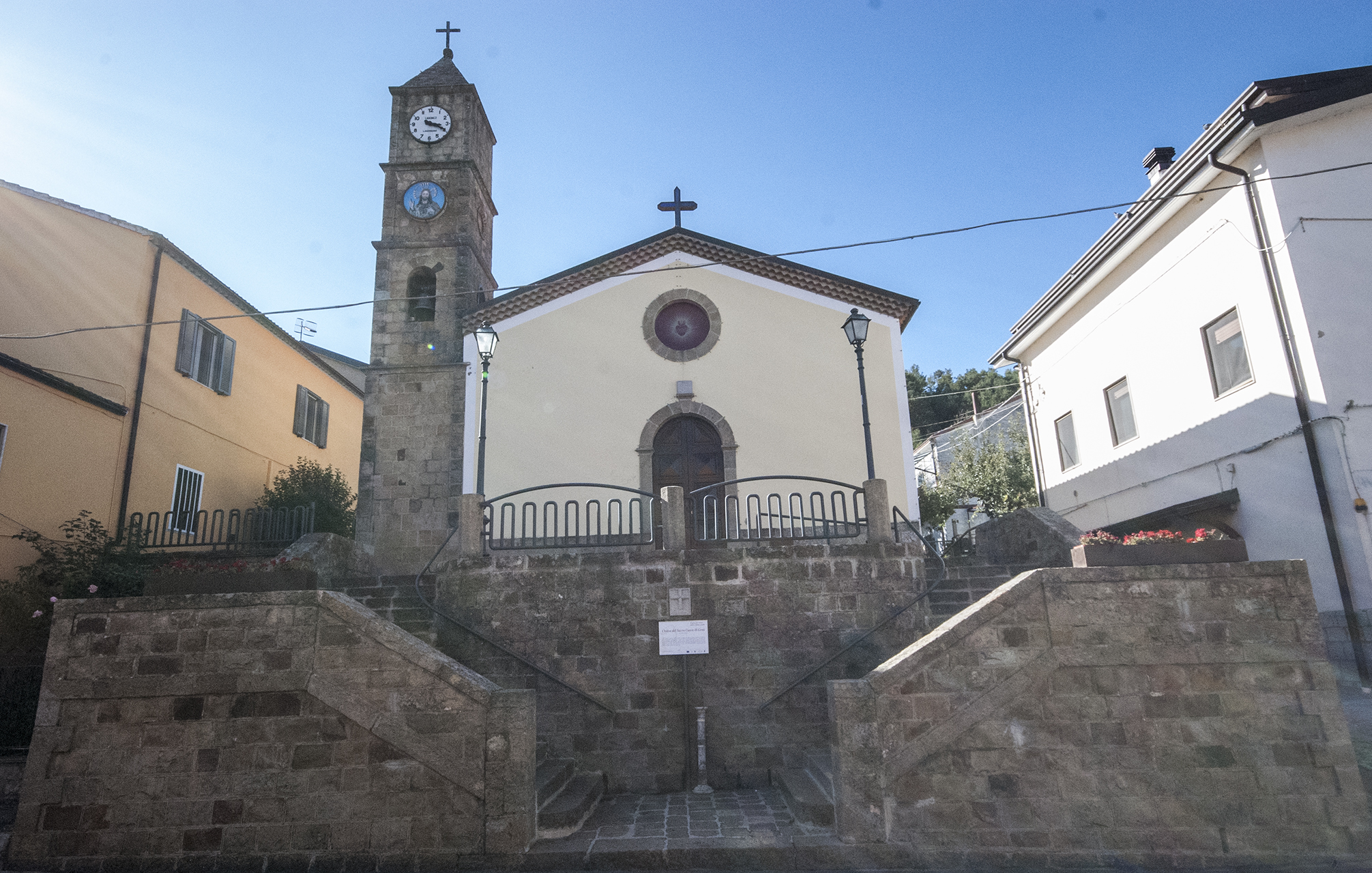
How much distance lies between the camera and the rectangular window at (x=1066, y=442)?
1609 centimetres

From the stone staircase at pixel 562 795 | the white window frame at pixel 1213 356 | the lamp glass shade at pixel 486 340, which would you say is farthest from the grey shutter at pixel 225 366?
the white window frame at pixel 1213 356

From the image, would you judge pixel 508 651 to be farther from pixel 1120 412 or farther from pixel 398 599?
pixel 1120 412

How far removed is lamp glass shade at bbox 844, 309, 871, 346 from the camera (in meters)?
9.96

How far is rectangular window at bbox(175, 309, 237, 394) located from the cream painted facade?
5.17 meters

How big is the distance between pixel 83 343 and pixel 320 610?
891 cm

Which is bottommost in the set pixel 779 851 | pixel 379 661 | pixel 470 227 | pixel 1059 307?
pixel 779 851

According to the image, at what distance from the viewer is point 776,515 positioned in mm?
9727

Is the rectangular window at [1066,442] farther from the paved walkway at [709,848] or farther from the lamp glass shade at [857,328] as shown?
the paved walkway at [709,848]

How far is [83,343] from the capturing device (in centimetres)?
1196

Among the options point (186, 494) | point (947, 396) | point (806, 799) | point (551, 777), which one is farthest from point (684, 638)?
point (947, 396)

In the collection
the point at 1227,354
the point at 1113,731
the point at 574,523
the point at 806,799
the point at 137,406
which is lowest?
the point at 806,799

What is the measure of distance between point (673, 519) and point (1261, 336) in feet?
27.8

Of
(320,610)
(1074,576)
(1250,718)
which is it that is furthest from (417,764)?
(1250,718)

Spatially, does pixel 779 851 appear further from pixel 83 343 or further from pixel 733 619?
pixel 83 343
